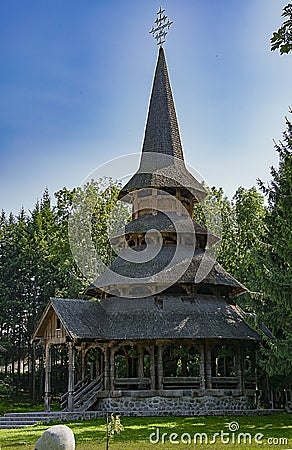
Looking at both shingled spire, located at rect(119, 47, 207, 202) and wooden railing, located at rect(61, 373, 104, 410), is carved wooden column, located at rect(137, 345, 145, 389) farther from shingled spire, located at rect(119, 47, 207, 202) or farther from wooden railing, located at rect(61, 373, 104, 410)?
shingled spire, located at rect(119, 47, 207, 202)

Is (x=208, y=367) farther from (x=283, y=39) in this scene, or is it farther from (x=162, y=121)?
(x=283, y=39)

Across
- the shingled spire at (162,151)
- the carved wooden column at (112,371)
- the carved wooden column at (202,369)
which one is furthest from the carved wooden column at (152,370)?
the shingled spire at (162,151)

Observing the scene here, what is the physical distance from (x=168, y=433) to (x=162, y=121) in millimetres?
17319

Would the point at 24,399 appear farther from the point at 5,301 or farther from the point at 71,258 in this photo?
the point at 71,258

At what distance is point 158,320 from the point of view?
23844mm

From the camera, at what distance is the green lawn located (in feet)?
46.7

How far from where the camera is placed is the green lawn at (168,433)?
14.2 m

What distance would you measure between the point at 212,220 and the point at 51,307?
20047 mm

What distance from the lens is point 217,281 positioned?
995 inches

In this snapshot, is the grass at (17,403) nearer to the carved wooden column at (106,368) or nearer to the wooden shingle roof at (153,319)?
the carved wooden column at (106,368)

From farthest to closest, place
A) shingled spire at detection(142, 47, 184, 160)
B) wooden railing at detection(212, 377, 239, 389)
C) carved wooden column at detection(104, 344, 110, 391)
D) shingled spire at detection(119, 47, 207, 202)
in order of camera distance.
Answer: shingled spire at detection(142, 47, 184, 160) → shingled spire at detection(119, 47, 207, 202) → wooden railing at detection(212, 377, 239, 389) → carved wooden column at detection(104, 344, 110, 391)

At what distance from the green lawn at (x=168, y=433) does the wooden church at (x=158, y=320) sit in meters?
2.33

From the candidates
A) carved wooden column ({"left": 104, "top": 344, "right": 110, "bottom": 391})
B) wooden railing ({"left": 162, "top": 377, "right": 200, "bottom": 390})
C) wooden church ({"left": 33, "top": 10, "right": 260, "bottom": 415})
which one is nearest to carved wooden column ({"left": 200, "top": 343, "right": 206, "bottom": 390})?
wooden church ({"left": 33, "top": 10, "right": 260, "bottom": 415})

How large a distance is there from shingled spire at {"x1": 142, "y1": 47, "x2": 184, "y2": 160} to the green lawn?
13.4 metres
